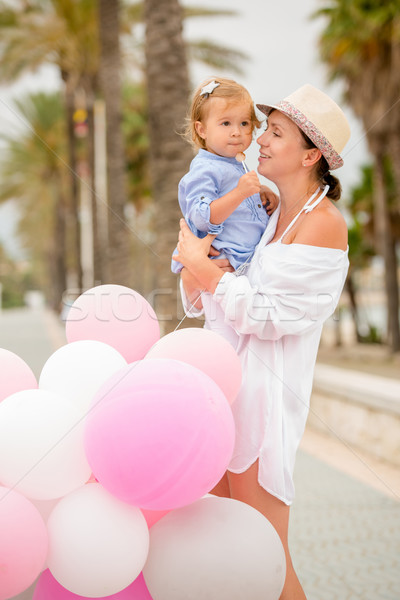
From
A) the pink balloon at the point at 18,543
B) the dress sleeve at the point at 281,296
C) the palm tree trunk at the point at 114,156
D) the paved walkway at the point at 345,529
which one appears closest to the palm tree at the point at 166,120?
the paved walkway at the point at 345,529

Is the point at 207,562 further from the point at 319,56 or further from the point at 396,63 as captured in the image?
the point at 319,56

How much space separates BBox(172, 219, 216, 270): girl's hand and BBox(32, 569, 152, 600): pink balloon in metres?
0.97

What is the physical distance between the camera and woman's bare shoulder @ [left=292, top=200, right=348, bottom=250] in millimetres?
2042

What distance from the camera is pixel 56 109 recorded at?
34188 millimetres

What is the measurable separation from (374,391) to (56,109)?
3169 cm

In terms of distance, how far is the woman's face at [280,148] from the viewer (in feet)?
6.95

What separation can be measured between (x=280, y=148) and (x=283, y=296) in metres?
0.50

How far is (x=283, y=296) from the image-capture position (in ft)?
6.54

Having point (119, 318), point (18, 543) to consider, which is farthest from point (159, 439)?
point (119, 318)

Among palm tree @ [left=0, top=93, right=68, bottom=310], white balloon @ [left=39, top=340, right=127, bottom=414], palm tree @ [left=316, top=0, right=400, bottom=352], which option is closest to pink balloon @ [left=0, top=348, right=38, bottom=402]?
white balloon @ [left=39, top=340, right=127, bottom=414]

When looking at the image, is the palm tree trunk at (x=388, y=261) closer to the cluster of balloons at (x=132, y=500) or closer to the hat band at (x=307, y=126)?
the hat band at (x=307, y=126)

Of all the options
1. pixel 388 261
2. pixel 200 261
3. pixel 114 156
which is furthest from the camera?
pixel 388 261

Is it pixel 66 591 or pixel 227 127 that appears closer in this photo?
pixel 66 591

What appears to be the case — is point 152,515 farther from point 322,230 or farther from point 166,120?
point 166,120
